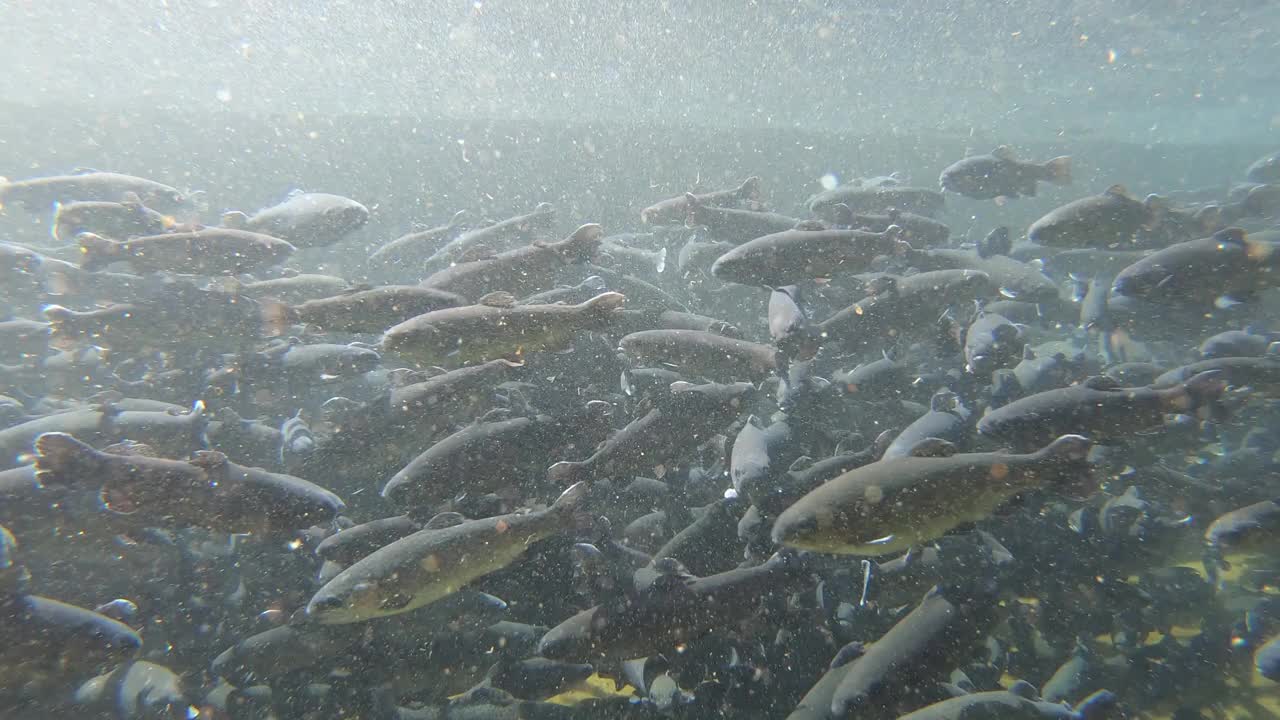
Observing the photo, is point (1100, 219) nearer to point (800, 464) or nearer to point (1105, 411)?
point (1105, 411)

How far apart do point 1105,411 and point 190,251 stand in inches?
336

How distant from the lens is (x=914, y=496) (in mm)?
2816

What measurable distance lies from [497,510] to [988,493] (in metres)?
2.98

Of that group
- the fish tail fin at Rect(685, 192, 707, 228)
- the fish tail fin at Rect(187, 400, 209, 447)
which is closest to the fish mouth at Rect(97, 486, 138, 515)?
the fish tail fin at Rect(187, 400, 209, 447)

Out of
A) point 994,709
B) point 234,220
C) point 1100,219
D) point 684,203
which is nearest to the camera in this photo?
point 994,709

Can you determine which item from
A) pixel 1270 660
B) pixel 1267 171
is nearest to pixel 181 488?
pixel 1270 660

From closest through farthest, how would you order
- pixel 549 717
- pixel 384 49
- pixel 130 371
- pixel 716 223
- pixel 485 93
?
pixel 549 717
pixel 130 371
pixel 716 223
pixel 384 49
pixel 485 93

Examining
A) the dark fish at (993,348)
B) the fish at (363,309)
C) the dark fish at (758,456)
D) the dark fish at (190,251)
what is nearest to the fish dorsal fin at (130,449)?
the fish at (363,309)

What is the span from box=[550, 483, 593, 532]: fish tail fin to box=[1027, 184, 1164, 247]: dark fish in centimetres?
600

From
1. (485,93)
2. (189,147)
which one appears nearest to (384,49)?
(485,93)

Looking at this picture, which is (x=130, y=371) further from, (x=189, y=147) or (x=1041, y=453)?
(x=189, y=147)

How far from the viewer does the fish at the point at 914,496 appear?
280 centimetres

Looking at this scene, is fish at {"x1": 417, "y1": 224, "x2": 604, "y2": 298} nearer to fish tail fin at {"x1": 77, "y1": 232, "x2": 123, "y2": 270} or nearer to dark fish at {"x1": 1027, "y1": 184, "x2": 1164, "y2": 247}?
fish tail fin at {"x1": 77, "y1": 232, "x2": 123, "y2": 270}

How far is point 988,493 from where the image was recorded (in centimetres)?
295
